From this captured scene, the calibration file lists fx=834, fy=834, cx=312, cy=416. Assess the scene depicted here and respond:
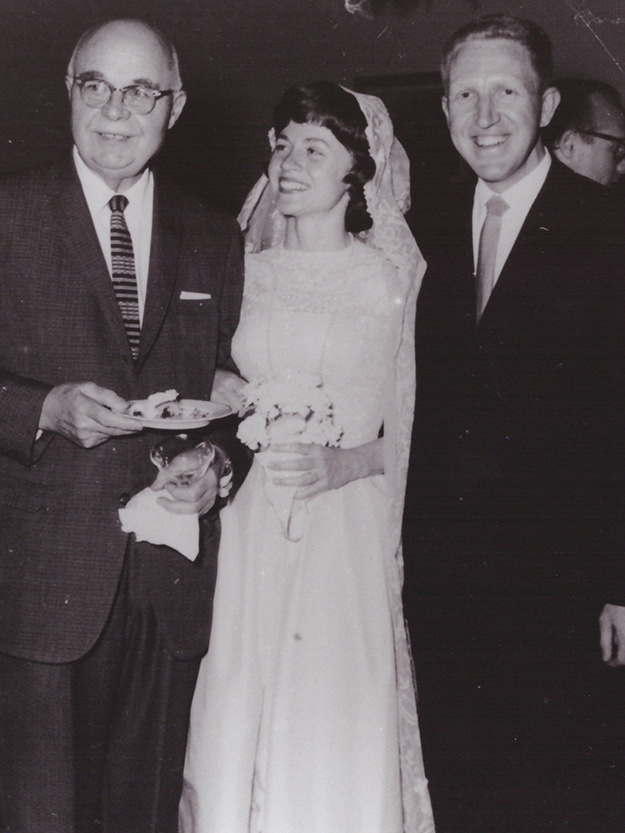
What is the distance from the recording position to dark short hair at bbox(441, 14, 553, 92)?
8.04ft

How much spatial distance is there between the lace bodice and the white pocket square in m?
0.22

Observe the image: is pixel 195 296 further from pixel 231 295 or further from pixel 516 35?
pixel 516 35

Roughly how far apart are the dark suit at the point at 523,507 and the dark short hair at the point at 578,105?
1.00 metres

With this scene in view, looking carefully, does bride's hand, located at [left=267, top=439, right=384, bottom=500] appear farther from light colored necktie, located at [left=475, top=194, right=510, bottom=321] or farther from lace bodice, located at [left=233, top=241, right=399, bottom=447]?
light colored necktie, located at [left=475, top=194, right=510, bottom=321]

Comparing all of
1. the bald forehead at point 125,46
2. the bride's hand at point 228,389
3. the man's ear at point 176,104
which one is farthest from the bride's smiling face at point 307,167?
the bride's hand at point 228,389

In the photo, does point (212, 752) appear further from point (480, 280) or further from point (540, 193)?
point (540, 193)

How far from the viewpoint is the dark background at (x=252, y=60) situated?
12.2ft

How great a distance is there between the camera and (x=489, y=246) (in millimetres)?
2492

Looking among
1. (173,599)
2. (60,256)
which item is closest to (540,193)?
(60,256)

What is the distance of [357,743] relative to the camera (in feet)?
8.19

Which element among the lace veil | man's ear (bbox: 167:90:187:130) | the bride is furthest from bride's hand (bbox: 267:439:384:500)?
man's ear (bbox: 167:90:187:130)

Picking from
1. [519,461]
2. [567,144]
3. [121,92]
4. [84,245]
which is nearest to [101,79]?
[121,92]

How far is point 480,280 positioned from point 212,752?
1.62m

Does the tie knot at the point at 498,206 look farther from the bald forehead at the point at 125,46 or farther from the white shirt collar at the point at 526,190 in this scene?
the bald forehead at the point at 125,46
